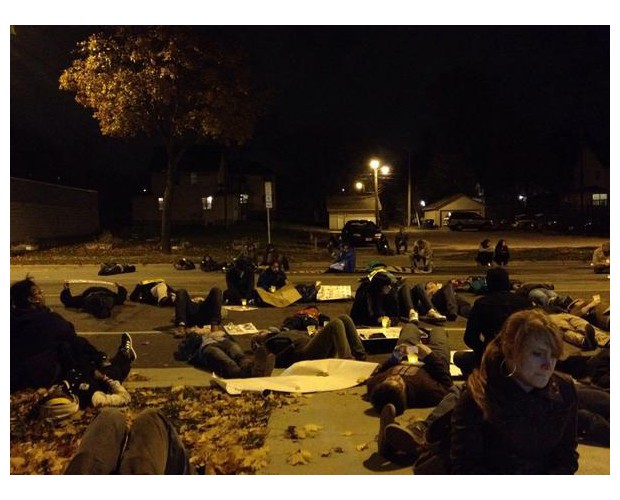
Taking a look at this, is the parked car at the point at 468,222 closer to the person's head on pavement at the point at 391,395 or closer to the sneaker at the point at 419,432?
the person's head on pavement at the point at 391,395

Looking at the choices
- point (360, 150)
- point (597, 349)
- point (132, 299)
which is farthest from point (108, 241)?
point (360, 150)

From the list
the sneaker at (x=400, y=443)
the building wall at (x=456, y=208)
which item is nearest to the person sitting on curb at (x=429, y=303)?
the sneaker at (x=400, y=443)

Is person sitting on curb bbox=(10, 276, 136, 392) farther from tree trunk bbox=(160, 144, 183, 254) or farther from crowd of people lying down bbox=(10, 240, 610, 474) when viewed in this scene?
tree trunk bbox=(160, 144, 183, 254)

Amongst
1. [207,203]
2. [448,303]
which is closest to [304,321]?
[448,303]

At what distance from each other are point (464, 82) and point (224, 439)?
7885 cm

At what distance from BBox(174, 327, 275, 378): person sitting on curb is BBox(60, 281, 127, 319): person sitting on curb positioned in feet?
11.2

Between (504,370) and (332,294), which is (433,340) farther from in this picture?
(332,294)

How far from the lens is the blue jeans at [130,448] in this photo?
141 inches

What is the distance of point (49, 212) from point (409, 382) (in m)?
37.4

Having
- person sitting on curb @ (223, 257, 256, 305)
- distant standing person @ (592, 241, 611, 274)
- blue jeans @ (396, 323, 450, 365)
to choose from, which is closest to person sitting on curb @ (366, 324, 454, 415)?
blue jeans @ (396, 323, 450, 365)

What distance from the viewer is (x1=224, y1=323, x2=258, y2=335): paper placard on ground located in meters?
9.78

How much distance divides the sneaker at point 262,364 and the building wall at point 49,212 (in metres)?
28.1

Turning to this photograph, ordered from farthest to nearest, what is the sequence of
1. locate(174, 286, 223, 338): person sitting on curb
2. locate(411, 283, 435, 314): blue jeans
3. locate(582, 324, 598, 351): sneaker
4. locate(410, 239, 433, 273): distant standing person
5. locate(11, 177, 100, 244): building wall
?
locate(11, 177, 100, 244): building wall < locate(410, 239, 433, 273): distant standing person < locate(411, 283, 435, 314): blue jeans < locate(174, 286, 223, 338): person sitting on curb < locate(582, 324, 598, 351): sneaker

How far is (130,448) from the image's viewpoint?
367 cm
